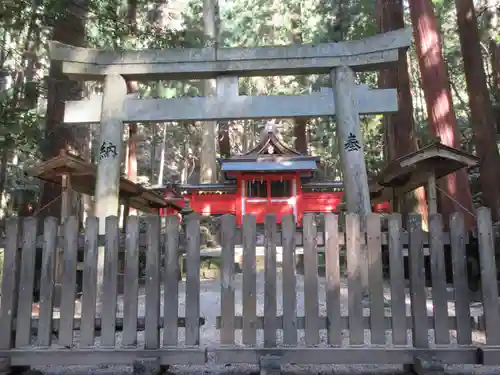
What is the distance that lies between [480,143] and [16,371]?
915cm

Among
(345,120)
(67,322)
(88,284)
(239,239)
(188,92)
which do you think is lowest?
(67,322)

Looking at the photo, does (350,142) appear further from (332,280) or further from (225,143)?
(225,143)

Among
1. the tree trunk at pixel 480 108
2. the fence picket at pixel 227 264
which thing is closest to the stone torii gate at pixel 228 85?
the fence picket at pixel 227 264

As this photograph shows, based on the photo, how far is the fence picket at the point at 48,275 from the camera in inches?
121

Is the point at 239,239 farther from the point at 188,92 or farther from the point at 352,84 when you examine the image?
the point at 188,92

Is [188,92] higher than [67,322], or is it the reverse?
[188,92]

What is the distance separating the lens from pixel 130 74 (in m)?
5.61

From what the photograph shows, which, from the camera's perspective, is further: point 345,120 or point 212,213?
point 212,213

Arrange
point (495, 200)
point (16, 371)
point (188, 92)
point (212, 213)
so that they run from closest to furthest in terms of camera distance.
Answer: point (16, 371) < point (495, 200) < point (212, 213) < point (188, 92)

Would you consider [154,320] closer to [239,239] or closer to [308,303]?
[239,239]

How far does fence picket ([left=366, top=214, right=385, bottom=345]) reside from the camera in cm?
302

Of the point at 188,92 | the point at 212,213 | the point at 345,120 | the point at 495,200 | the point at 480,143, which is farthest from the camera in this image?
the point at 188,92

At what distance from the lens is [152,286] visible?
311cm

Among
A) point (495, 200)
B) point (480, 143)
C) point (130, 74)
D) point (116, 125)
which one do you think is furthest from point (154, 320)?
point (480, 143)
